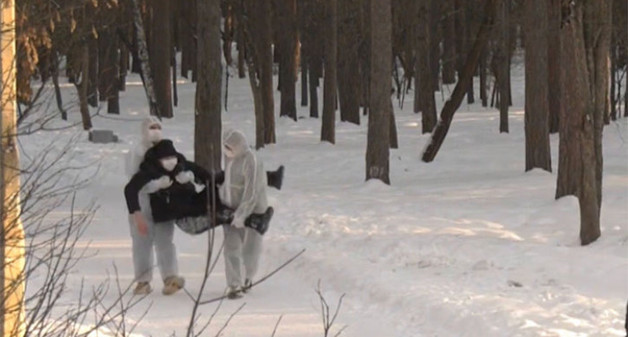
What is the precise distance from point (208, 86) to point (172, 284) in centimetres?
859

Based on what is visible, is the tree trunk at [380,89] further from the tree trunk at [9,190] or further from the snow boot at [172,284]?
the tree trunk at [9,190]

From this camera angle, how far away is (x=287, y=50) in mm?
35781

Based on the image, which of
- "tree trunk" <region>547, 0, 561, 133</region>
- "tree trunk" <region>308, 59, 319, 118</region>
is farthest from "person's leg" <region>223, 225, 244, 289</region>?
"tree trunk" <region>308, 59, 319, 118</region>

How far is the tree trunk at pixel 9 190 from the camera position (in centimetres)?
583

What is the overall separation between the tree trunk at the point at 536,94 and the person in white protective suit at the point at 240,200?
10356mm

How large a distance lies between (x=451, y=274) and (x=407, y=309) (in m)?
1.53

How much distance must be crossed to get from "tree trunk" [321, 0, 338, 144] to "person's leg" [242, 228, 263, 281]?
1717 cm

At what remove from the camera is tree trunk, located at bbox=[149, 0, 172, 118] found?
1474 inches

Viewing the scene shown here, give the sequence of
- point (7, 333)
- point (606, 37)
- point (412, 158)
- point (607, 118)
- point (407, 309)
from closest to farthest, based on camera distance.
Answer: point (7, 333), point (407, 309), point (606, 37), point (412, 158), point (607, 118)

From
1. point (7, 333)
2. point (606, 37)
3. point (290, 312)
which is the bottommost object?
point (290, 312)

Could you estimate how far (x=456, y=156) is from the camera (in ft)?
86.0

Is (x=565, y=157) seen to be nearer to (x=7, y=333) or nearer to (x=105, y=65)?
(x=7, y=333)

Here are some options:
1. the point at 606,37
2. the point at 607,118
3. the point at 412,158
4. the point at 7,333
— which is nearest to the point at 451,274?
the point at 606,37

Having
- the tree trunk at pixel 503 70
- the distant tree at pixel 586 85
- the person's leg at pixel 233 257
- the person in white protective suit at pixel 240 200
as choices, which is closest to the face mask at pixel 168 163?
the person in white protective suit at pixel 240 200
